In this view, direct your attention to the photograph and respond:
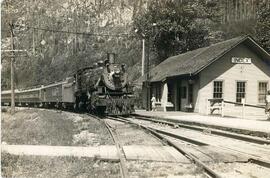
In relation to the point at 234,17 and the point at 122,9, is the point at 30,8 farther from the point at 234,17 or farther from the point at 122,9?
the point at 234,17

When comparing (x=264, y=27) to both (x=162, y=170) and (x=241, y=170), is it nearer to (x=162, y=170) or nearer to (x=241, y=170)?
(x=241, y=170)

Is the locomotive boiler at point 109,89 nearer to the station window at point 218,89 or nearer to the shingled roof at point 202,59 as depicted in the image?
the shingled roof at point 202,59

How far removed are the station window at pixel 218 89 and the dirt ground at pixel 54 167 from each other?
22.0 metres

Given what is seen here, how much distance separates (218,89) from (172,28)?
62.1ft

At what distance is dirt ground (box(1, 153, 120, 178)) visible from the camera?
26.1 feet

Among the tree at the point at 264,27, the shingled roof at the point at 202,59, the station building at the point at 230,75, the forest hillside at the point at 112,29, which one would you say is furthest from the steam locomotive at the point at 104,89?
the tree at the point at 264,27

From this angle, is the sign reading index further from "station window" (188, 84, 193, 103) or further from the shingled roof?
"station window" (188, 84, 193, 103)

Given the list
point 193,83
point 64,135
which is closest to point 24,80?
point 193,83

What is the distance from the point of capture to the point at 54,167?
855 cm

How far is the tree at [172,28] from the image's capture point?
160 feet

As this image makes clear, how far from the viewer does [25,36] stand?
114 meters

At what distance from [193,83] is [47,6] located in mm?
98802

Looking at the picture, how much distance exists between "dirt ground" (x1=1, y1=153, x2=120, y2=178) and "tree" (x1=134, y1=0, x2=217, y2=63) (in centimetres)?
3885

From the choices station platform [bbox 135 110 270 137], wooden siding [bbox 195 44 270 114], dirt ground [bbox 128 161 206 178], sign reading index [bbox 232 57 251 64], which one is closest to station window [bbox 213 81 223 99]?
wooden siding [bbox 195 44 270 114]
